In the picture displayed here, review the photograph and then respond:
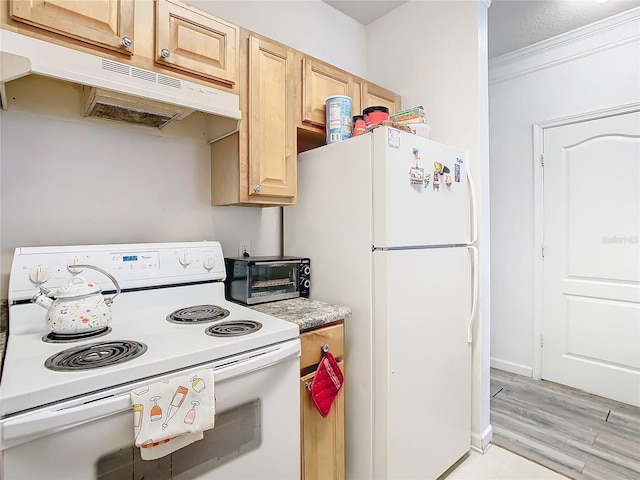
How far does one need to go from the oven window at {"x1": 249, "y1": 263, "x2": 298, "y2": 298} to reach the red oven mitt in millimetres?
426

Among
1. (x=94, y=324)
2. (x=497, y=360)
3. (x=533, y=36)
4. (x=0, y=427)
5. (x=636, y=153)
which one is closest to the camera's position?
(x=0, y=427)

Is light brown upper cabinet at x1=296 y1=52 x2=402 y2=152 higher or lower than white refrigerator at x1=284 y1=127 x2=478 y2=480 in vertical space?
higher

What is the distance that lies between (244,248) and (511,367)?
2.64m

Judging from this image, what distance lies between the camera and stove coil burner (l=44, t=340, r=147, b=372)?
886 millimetres

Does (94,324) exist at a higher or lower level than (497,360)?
higher

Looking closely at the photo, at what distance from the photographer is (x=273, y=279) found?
5.68ft

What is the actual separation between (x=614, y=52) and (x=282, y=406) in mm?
3240

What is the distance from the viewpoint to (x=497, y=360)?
10.7ft

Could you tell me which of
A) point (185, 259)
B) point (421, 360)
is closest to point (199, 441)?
point (185, 259)

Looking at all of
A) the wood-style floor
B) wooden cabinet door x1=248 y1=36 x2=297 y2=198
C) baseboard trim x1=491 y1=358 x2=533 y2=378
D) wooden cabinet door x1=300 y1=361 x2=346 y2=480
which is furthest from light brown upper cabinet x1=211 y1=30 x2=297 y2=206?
baseboard trim x1=491 y1=358 x2=533 y2=378

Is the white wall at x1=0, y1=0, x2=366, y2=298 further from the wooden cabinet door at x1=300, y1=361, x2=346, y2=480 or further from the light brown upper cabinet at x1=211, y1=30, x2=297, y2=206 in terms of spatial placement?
the wooden cabinet door at x1=300, y1=361, x2=346, y2=480

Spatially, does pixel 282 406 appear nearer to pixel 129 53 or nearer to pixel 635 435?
pixel 129 53

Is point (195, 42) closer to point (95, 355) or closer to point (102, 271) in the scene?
point (102, 271)

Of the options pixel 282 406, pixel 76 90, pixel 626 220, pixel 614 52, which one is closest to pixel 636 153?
pixel 626 220
